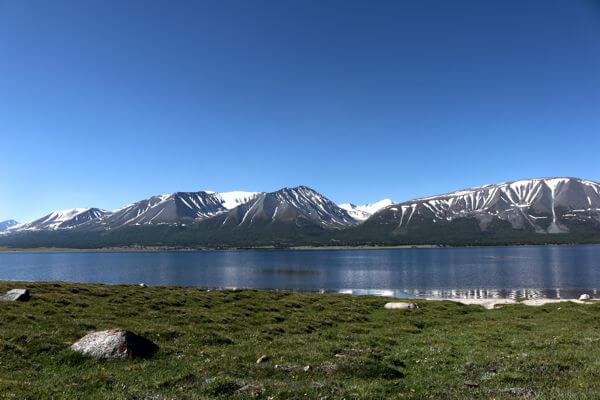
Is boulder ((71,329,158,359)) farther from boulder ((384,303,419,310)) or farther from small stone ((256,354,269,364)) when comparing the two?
boulder ((384,303,419,310))

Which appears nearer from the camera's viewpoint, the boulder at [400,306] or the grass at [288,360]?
the grass at [288,360]

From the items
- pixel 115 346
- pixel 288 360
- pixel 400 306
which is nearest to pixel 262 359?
pixel 288 360

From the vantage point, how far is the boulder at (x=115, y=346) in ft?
75.5

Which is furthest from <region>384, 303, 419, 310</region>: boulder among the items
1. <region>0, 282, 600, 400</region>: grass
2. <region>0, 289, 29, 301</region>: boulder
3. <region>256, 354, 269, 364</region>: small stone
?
<region>0, 289, 29, 301</region>: boulder

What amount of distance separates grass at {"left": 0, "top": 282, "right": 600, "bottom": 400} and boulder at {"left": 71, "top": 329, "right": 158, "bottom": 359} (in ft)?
1.88

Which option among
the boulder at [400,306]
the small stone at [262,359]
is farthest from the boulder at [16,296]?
the boulder at [400,306]

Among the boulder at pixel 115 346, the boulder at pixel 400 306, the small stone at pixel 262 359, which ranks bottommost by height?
the boulder at pixel 400 306

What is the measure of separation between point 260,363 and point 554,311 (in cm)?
4550

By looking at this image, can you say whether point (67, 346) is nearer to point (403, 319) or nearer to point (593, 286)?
point (403, 319)

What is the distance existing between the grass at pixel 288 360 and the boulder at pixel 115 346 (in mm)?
572

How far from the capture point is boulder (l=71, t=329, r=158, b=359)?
75.5ft

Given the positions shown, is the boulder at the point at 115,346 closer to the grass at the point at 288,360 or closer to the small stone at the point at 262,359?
the grass at the point at 288,360

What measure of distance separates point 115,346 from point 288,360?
1008 cm

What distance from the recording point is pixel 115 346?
2342 centimetres
